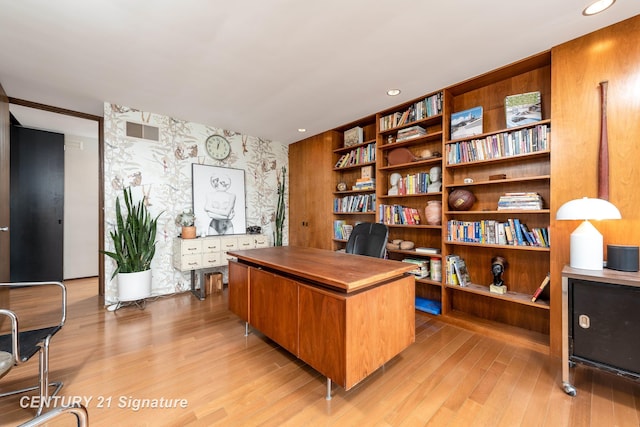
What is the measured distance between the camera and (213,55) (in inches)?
83.2

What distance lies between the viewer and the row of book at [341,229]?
390 centimetres

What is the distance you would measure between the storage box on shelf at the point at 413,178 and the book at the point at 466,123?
16 centimetres

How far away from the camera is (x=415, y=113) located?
2982 millimetres

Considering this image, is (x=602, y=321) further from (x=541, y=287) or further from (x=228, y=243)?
(x=228, y=243)

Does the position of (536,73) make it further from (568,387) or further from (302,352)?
(302,352)

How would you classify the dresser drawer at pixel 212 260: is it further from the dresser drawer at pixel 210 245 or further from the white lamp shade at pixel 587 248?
the white lamp shade at pixel 587 248

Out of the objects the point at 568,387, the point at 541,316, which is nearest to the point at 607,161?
the point at 541,316

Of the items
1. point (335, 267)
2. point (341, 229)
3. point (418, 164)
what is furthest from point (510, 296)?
point (341, 229)

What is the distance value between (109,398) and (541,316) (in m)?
3.39

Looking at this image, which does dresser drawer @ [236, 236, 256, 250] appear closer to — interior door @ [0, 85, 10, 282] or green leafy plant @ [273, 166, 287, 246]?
green leafy plant @ [273, 166, 287, 246]

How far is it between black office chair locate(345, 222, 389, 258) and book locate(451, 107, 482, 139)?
1281 millimetres

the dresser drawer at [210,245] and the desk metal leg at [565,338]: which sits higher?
the dresser drawer at [210,245]

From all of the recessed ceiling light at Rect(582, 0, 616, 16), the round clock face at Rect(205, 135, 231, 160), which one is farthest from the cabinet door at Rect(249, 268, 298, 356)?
the recessed ceiling light at Rect(582, 0, 616, 16)

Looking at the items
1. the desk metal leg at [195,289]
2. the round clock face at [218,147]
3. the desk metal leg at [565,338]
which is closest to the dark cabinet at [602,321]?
the desk metal leg at [565,338]
